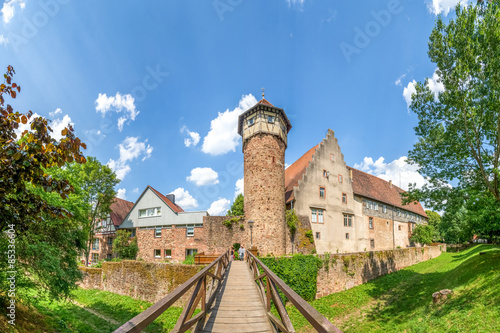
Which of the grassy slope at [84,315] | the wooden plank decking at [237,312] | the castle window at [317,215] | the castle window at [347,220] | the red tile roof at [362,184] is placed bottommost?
the grassy slope at [84,315]

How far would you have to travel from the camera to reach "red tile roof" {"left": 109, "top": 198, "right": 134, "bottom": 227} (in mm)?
33031

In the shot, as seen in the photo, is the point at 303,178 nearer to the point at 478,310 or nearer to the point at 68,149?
the point at 478,310

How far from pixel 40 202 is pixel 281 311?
3.90 meters

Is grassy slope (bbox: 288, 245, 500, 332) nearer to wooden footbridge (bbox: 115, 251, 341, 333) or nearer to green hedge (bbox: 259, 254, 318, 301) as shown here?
green hedge (bbox: 259, 254, 318, 301)

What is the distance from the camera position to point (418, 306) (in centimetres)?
1328

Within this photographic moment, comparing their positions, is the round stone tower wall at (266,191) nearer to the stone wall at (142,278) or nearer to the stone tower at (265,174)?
the stone tower at (265,174)

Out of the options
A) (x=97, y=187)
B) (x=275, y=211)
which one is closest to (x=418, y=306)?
(x=275, y=211)

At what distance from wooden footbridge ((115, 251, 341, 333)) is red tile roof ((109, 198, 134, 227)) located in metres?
28.3

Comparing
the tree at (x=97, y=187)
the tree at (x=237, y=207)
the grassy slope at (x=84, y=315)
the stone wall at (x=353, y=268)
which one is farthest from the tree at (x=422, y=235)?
the tree at (x=97, y=187)

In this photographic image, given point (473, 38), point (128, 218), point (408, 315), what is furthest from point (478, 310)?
point (128, 218)

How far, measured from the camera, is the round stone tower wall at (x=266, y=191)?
2069 centimetres

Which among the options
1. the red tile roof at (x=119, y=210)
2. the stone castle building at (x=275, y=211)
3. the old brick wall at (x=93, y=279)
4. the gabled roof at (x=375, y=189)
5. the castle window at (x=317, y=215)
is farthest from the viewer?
the red tile roof at (x=119, y=210)

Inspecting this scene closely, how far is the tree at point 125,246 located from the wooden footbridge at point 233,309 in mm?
21109

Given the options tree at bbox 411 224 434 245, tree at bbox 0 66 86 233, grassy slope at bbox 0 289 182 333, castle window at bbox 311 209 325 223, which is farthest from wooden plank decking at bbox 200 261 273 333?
tree at bbox 411 224 434 245
